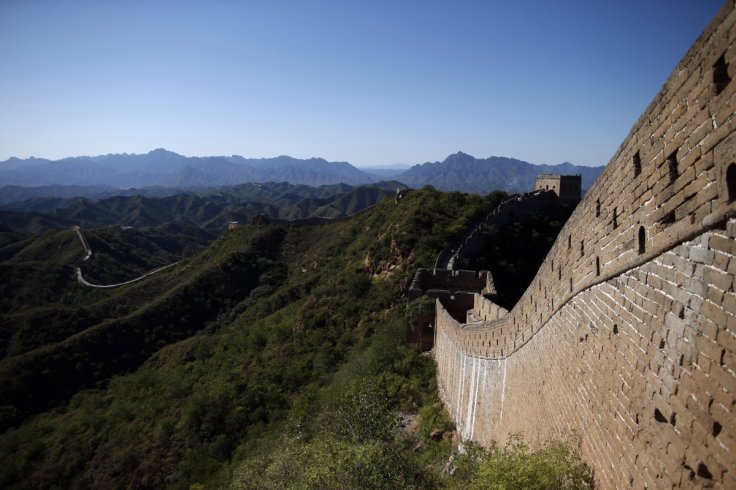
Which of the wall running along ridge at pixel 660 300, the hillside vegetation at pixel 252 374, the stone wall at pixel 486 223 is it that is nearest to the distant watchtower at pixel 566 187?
the stone wall at pixel 486 223

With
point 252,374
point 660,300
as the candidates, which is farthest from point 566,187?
point 660,300

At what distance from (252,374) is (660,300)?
96.3 feet

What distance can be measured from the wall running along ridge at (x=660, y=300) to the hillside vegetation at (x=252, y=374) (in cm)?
106

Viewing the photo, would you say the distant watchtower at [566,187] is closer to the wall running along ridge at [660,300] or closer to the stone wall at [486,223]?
the stone wall at [486,223]

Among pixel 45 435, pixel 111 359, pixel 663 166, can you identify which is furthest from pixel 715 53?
pixel 111 359

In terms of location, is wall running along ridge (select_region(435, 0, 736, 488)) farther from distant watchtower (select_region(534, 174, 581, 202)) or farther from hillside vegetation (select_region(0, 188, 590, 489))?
distant watchtower (select_region(534, 174, 581, 202))

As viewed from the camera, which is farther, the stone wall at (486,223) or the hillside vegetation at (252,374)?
the stone wall at (486,223)

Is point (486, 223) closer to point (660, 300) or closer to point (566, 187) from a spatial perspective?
point (566, 187)

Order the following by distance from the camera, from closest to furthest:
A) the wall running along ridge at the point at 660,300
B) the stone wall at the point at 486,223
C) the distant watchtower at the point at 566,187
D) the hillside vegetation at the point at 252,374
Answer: the wall running along ridge at the point at 660,300
the hillside vegetation at the point at 252,374
the stone wall at the point at 486,223
the distant watchtower at the point at 566,187

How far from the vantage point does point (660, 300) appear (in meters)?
4.11

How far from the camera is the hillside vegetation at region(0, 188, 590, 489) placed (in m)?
12.8

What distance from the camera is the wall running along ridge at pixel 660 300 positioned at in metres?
3.26

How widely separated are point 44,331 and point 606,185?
57267 millimetres

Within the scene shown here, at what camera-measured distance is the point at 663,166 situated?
4.19m
